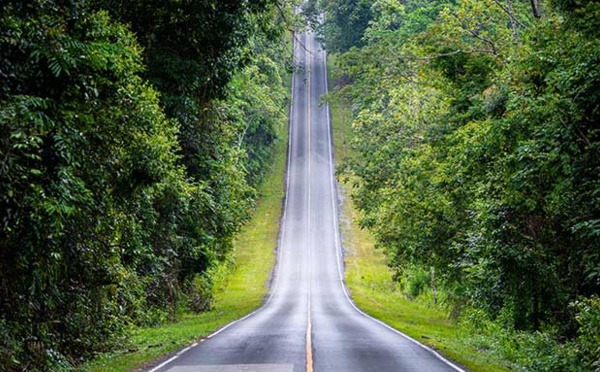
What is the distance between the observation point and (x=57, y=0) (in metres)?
10.9

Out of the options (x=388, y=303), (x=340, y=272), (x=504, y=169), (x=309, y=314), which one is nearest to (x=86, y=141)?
(x=504, y=169)

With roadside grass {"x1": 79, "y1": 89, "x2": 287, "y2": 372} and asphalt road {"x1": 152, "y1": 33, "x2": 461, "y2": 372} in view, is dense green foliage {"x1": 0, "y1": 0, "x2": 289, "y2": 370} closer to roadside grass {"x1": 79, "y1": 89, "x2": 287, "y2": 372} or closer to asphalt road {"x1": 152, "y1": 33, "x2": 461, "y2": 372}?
roadside grass {"x1": 79, "y1": 89, "x2": 287, "y2": 372}

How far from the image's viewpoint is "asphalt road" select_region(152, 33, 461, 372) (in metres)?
14.8

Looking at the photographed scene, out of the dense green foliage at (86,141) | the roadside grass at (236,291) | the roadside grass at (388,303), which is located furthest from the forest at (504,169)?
the roadside grass at (236,291)

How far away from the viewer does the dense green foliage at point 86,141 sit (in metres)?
9.77

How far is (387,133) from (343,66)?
31.1ft

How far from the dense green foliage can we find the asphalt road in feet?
7.16

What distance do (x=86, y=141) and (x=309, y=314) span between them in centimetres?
2151

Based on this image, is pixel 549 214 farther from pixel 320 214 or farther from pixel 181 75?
pixel 320 214

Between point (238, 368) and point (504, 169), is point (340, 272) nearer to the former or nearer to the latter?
point (504, 169)

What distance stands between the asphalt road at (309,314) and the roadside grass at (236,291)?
2.60ft

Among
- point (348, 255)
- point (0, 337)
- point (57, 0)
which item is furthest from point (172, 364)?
point (348, 255)

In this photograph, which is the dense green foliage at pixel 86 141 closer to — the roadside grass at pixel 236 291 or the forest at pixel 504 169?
the roadside grass at pixel 236 291

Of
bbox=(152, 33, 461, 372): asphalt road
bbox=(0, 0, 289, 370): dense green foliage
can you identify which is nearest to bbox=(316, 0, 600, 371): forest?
bbox=(152, 33, 461, 372): asphalt road
